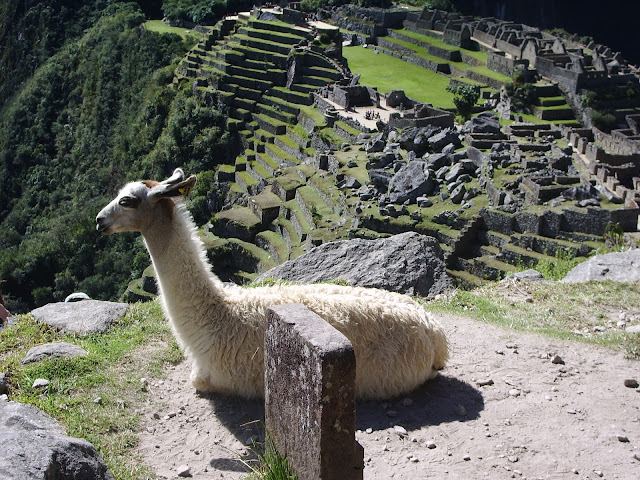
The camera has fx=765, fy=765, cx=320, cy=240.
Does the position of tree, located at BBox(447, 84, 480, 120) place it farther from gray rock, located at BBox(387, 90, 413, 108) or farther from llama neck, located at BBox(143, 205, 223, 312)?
llama neck, located at BBox(143, 205, 223, 312)

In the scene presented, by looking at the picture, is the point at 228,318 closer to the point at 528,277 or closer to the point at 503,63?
the point at 528,277

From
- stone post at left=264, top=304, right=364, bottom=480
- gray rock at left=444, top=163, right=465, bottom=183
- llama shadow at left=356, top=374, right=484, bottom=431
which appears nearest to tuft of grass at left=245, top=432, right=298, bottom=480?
stone post at left=264, top=304, right=364, bottom=480

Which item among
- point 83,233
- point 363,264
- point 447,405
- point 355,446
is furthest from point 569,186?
point 83,233

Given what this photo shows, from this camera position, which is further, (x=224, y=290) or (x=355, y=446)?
(x=224, y=290)

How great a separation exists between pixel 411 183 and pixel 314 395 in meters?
21.6

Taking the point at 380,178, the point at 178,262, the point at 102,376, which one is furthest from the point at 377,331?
the point at 380,178

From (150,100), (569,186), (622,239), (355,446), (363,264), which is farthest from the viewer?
(150,100)

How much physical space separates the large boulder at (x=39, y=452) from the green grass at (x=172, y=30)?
183 feet

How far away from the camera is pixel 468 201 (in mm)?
24188

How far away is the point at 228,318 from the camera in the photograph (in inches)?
217

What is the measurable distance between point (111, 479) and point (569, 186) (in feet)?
72.0

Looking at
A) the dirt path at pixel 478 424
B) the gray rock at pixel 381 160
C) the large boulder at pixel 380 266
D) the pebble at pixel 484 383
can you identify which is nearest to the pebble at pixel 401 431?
the dirt path at pixel 478 424

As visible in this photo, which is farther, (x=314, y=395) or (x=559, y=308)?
(x=559, y=308)

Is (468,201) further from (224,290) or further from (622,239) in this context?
(224,290)
